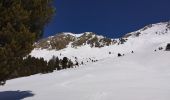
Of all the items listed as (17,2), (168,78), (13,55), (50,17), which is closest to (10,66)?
(13,55)

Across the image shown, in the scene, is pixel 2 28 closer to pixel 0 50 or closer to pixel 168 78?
pixel 0 50

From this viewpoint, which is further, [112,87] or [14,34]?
[112,87]

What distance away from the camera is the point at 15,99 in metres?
30.9

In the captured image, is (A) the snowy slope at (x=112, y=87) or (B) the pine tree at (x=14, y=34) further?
(A) the snowy slope at (x=112, y=87)

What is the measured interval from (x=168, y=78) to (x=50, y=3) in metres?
14.7

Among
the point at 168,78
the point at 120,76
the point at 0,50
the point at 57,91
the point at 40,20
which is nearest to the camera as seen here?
the point at 0,50

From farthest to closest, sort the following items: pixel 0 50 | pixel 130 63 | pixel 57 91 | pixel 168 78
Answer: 1. pixel 130 63
2. pixel 168 78
3. pixel 57 91
4. pixel 0 50

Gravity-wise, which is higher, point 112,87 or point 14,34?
point 14,34

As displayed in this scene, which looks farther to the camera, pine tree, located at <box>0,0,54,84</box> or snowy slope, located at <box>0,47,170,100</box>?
snowy slope, located at <box>0,47,170,100</box>

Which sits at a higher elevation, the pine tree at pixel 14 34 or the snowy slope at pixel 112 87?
the pine tree at pixel 14 34

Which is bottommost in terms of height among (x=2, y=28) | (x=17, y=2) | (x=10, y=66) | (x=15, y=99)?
(x=15, y=99)

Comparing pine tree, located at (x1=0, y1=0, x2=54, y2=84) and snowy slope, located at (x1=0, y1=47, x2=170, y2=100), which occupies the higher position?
pine tree, located at (x1=0, y1=0, x2=54, y2=84)

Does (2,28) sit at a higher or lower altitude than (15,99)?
higher

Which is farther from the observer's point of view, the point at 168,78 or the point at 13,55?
the point at 168,78
